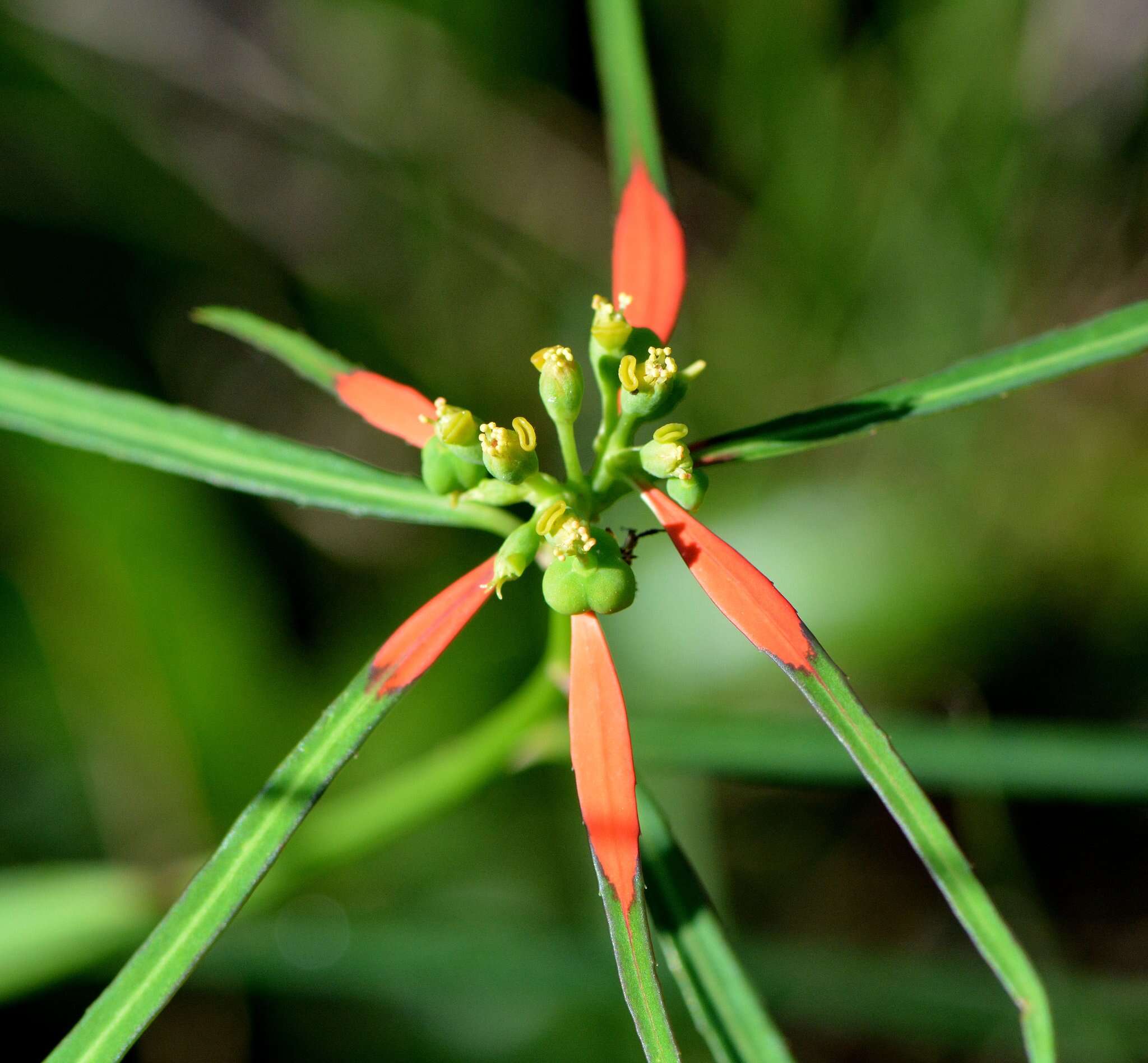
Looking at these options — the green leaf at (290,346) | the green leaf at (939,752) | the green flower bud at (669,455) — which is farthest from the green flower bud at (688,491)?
the green leaf at (939,752)

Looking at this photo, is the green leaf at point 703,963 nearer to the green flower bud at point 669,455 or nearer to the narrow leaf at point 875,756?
the narrow leaf at point 875,756

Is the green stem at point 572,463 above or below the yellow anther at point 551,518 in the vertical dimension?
above

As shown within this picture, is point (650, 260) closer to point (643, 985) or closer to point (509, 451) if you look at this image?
point (509, 451)

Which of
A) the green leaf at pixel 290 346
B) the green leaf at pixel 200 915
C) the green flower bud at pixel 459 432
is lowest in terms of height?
the green leaf at pixel 200 915

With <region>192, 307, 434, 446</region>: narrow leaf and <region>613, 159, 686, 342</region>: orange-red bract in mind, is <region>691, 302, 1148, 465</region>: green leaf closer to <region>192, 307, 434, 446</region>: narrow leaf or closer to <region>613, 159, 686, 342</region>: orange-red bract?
<region>613, 159, 686, 342</region>: orange-red bract

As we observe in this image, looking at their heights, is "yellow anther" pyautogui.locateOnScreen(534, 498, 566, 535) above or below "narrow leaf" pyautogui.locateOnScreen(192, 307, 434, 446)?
below

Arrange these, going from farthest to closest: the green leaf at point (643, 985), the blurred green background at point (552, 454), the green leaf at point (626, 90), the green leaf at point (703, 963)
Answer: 1. the blurred green background at point (552, 454)
2. the green leaf at point (626, 90)
3. the green leaf at point (703, 963)
4. the green leaf at point (643, 985)

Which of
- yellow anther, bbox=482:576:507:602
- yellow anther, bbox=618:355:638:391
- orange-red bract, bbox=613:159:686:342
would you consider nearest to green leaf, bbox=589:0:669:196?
orange-red bract, bbox=613:159:686:342
